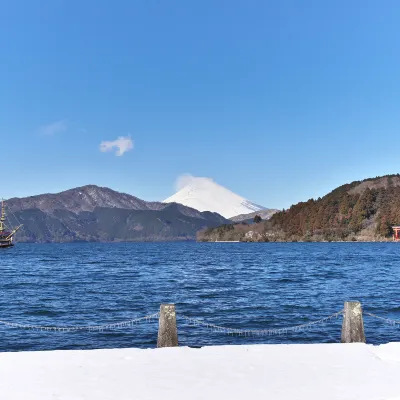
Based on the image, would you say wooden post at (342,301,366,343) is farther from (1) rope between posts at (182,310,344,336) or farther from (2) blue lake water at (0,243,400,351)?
(2) blue lake water at (0,243,400,351)

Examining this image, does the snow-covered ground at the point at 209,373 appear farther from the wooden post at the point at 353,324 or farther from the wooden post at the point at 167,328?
the wooden post at the point at 353,324

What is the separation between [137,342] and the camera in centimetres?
2484

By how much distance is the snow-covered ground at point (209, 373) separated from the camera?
12172 mm

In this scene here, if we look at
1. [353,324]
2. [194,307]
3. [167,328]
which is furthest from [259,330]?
[194,307]

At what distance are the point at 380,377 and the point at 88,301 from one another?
33.1 m

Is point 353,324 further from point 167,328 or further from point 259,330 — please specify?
point 259,330

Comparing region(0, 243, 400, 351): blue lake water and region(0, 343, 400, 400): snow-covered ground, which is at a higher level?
region(0, 343, 400, 400): snow-covered ground

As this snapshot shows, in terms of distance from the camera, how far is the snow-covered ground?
39.9 ft

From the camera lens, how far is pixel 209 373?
13977 mm

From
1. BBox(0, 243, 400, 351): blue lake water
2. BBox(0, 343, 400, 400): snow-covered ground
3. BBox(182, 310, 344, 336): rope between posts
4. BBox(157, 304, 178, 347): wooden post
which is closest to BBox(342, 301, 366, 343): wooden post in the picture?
BBox(0, 343, 400, 400): snow-covered ground

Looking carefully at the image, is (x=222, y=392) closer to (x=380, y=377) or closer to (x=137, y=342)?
(x=380, y=377)

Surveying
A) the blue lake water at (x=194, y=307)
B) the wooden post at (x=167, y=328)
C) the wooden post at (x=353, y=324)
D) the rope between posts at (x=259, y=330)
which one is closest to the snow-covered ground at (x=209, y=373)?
the wooden post at (x=167, y=328)

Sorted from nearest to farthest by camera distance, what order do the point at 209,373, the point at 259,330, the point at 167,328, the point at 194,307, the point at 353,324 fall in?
the point at 209,373 < the point at 167,328 < the point at 353,324 < the point at 259,330 < the point at 194,307

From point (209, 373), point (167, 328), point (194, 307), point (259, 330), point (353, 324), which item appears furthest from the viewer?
point (194, 307)
